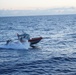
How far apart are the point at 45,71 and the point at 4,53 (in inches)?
456

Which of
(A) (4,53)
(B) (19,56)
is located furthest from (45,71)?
(A) (4,53)

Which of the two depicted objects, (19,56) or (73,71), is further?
(19,56)

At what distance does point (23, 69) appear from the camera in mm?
25109

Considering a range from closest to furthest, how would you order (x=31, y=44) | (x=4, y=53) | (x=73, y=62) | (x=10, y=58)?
(x=73, y=62), (x=10, y=58), (x=4, y=53), (x=31, y=44)

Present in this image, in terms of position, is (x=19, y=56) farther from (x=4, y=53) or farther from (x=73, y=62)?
(x=73, y=62)

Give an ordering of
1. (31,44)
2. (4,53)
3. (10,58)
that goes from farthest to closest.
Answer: (31,44) → (4,53) → (10,58)

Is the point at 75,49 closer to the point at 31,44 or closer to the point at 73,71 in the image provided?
the point at 31,44

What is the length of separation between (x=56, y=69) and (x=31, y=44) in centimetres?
1646

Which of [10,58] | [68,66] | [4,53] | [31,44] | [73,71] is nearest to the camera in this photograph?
[73,71]

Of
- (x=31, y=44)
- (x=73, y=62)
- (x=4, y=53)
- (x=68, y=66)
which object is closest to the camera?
(x=68, y=66)

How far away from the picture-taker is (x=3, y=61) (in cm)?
2920

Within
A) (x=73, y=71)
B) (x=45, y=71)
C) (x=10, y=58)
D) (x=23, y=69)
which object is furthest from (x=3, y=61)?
(x=73, y=71)

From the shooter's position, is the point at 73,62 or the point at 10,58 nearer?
the point at 73,62

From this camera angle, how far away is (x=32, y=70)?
24.8 meters
